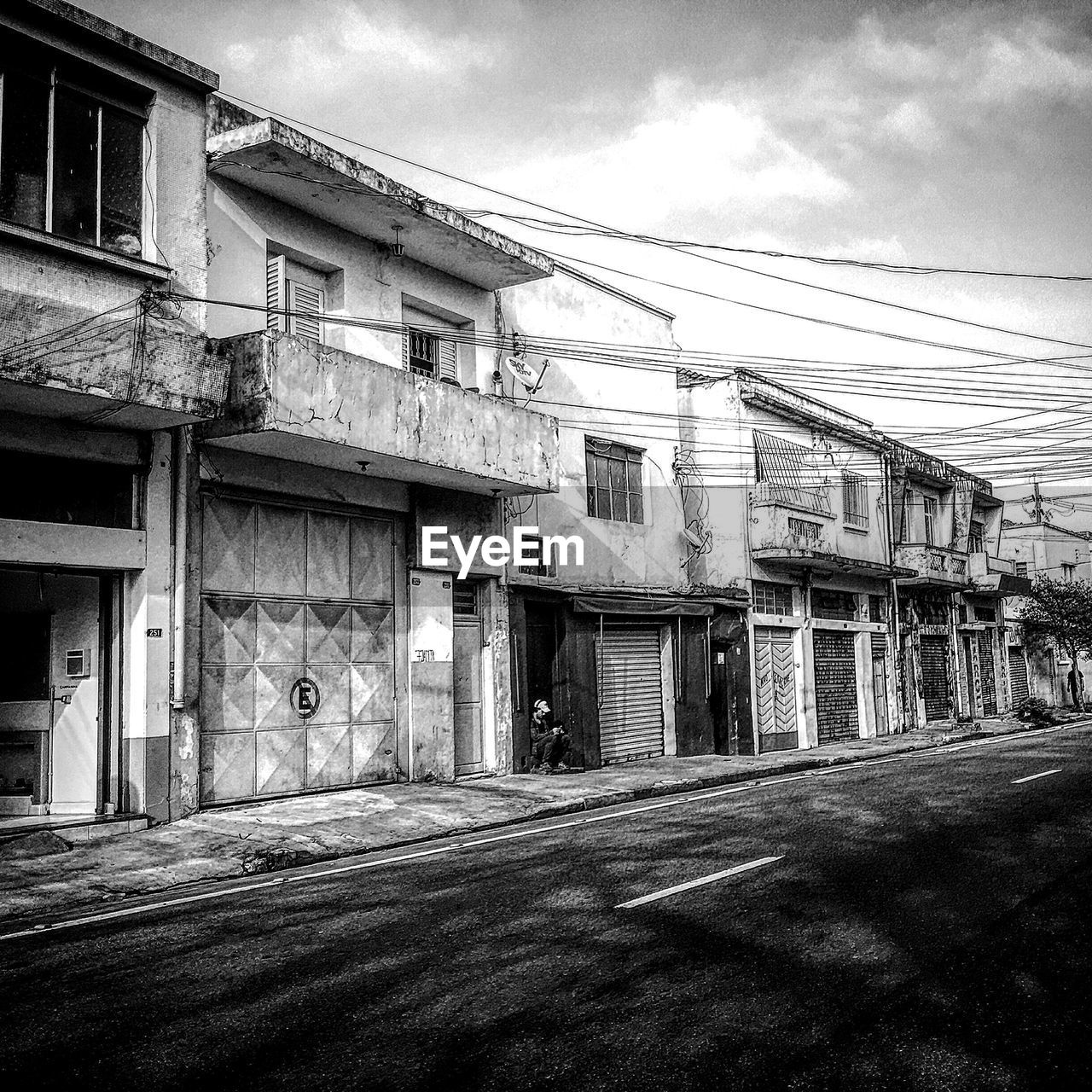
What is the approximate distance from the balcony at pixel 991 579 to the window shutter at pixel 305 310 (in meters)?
26.9

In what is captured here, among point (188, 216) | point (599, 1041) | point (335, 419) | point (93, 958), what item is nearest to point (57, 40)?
point (188, 216)

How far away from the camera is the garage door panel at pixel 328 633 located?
14219 millimetres

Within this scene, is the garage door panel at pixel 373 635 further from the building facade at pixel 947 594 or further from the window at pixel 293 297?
the building facade at pixel 947 594

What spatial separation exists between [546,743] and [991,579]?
24260mm

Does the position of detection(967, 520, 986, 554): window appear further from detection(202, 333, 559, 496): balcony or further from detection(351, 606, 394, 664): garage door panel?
detection(351, 606, 394, 664): garage door panel

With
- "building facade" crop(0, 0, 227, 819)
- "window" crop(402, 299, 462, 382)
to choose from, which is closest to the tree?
"window" crop(402, 299, 462, 382)

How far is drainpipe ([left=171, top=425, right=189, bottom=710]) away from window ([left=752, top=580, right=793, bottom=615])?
14.5 metres

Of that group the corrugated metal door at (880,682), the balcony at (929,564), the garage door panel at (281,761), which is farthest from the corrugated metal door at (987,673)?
the garage door panel at (281,761)

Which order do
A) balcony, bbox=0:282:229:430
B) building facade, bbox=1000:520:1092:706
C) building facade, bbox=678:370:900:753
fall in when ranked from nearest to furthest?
balcony, bbox=0:282:229:430, building facade, bbox=678:370:900:753, building facade, bbox=1000:520:1092:706

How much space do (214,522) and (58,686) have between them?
8.71 feet

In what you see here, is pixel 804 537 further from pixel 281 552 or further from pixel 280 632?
pixel 280 632

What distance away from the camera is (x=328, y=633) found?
47.4 feet

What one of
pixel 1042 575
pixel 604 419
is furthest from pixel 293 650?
pixel 1042 575

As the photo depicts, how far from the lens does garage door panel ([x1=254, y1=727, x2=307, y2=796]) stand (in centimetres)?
1335
